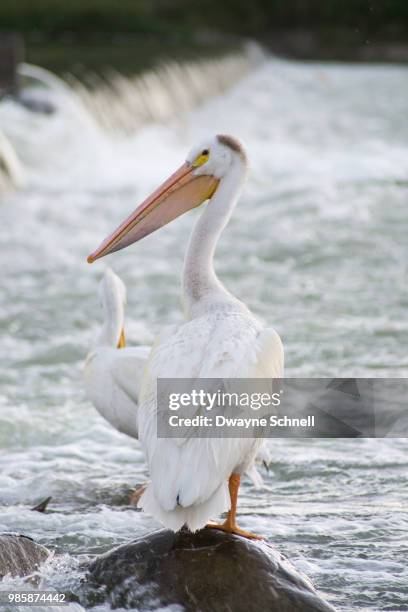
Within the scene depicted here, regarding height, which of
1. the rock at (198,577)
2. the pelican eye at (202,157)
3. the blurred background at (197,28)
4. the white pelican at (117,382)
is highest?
the blurred background at (197,28)

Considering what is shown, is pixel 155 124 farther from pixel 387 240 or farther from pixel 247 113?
pixel 387 240

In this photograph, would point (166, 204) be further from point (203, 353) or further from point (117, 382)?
point (203, 353)

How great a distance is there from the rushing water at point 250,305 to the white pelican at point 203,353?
428 millimetres

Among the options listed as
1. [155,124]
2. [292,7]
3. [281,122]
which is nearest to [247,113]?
[281,122]

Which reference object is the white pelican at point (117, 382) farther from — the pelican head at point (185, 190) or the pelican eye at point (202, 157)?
the pelican eye at point (202, 157)

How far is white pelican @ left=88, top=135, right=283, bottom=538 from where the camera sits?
9.94 feet

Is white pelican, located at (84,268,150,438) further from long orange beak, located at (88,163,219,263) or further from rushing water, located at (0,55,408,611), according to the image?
long orange beak, located at (88,163,219,263)

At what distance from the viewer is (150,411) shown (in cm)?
323

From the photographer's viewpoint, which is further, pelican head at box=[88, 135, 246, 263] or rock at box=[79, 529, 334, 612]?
pelican head at box=[88, 135, 246, 263]

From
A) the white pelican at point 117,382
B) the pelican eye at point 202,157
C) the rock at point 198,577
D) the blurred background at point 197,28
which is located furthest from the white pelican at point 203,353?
the blurred background at point 197,28

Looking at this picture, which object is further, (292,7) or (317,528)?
(292,7)

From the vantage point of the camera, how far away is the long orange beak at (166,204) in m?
3.99

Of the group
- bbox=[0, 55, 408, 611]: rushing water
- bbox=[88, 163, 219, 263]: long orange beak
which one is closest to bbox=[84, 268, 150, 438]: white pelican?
bbox=[0, 55, 408, 611]: rushing water

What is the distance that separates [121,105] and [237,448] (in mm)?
13154
